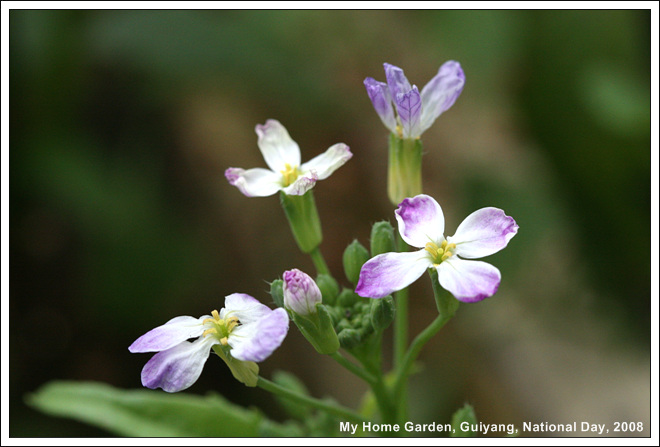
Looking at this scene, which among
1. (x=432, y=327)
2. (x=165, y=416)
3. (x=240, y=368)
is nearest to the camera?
(x=240, y=368)

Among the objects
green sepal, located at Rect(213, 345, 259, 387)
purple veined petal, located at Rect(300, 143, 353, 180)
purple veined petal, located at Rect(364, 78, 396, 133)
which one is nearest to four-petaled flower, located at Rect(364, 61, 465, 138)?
purple veined petal, located at Rect(364, 78, 396, 133)

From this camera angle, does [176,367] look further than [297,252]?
No

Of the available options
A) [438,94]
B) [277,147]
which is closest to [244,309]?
[277,147]

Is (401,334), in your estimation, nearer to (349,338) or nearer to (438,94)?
(349,338)

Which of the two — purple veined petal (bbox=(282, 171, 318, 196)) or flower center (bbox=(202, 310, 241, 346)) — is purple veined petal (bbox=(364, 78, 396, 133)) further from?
flower center (bbox=(202, 310, 241, 346))

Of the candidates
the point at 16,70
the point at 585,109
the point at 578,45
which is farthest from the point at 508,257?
the point at 16,70

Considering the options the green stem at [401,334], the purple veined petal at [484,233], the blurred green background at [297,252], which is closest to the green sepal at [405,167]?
the green stem at [401,334]
